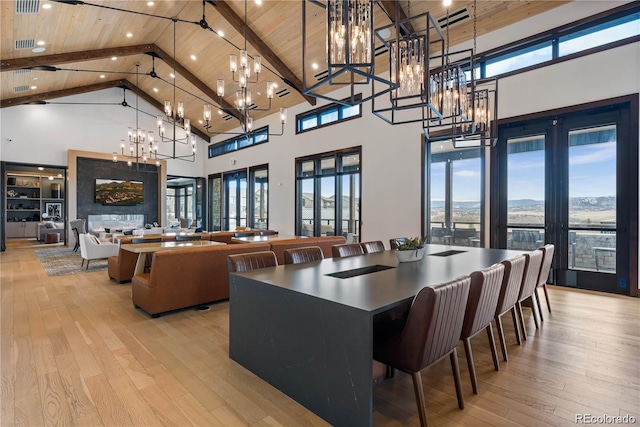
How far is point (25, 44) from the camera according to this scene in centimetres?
634

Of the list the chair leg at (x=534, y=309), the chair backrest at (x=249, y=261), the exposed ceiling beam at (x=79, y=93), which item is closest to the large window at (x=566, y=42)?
the chair leg at (x=534, y=309)

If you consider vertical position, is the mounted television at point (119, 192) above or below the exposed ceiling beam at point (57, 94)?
below

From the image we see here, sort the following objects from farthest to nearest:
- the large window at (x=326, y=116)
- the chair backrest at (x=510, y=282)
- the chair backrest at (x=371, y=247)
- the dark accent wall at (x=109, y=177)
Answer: the dark accent wall at (x=109, y=177)
the large window at (x=326, y=116)
the chair backrest at (x=371, y=247)
the chair backrest at (x=510, y=282)

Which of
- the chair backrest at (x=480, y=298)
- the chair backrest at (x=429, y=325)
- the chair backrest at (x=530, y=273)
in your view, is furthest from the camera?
the chair backrest at (x=530, y=273)

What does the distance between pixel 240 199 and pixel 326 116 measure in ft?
16.7

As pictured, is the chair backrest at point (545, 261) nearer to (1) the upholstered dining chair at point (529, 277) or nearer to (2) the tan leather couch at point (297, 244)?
(1) the upholstered dining chair at point (529, 277)

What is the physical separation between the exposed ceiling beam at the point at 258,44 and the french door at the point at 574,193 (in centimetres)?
437

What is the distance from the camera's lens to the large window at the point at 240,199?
11090mm

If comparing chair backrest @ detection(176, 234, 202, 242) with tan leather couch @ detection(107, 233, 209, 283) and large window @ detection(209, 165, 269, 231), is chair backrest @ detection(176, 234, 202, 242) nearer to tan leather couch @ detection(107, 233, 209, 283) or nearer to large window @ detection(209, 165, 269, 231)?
tan leather couch @ detection(107, 233, 209, 283)

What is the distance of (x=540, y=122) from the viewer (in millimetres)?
5469

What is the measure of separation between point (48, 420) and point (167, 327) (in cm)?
163

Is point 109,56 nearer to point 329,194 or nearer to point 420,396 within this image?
point 329,194

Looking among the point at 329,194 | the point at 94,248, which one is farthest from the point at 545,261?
the point at 94,248

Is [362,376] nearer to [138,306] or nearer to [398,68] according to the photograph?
[398,68]
